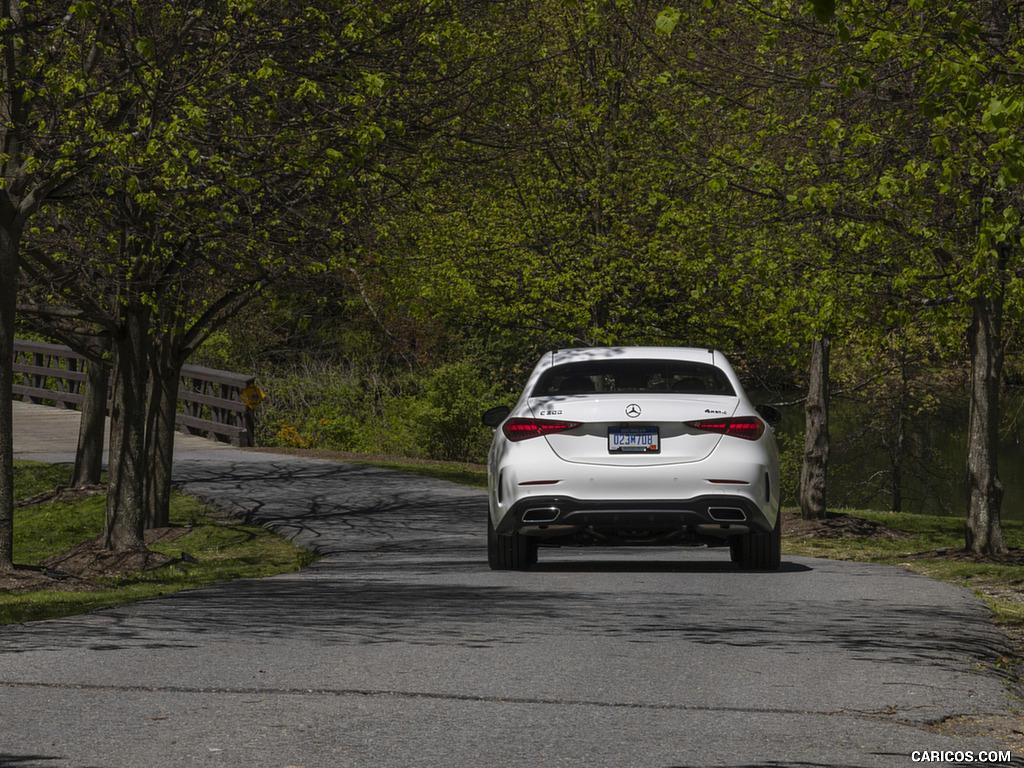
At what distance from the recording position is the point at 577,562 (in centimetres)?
1343

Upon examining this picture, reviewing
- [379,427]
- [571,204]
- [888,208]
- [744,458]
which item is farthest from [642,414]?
[379,427]

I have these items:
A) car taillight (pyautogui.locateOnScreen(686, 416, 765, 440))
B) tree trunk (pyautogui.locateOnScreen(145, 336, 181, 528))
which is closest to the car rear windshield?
car taillight (pyautogui.locateOnScreen(686, 416, 765, 440))

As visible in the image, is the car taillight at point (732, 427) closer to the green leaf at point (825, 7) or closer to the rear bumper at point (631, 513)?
the rear bumper at point (631, 513)

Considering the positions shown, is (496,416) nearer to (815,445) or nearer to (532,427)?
(532,427)

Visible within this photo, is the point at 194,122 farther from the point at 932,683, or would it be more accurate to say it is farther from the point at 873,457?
the point at 873,457

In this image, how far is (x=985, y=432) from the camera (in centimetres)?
1633

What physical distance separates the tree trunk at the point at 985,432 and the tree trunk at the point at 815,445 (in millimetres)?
4885

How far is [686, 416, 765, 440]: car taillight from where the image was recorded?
10195 mm

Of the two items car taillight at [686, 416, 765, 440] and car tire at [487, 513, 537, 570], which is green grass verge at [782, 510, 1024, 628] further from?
car tire at [487, 513, 537, 570]

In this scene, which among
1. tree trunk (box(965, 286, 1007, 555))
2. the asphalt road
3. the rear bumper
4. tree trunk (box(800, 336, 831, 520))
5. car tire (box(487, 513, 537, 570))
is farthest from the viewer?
tree trunk (box(800, 336, 831, 520))

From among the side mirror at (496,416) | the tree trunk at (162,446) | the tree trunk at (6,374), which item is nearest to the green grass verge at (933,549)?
the side mirror at (496,416)

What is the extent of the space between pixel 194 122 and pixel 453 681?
6121mm

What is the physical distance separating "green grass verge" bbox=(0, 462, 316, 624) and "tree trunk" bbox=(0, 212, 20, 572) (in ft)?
3.11

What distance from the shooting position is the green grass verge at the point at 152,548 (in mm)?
11328
